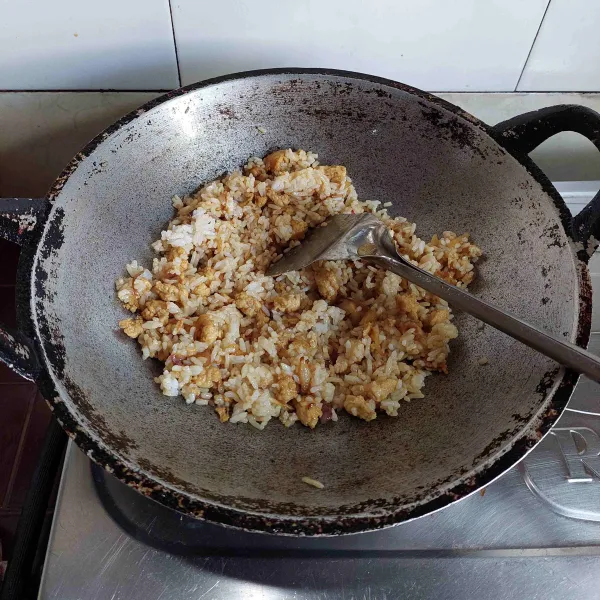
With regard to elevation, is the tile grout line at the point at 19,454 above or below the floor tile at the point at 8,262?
below

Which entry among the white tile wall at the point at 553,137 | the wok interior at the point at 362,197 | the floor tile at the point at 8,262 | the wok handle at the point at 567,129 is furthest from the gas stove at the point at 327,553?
the white tile wall at the point at 553,137

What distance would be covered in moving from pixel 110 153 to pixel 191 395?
389 millimetres

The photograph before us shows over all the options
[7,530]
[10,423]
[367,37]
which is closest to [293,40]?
[367,37]

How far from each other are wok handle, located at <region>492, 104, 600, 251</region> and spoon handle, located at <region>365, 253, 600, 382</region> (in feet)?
0.56

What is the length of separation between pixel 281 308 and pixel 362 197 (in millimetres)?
292

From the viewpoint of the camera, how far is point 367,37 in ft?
3.29

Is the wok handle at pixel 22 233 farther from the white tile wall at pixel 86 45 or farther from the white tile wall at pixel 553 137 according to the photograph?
the white tile wall at pixel 553 137

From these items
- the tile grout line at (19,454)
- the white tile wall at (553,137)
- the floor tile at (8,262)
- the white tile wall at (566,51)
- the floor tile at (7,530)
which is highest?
the white tile wall at (566,51)

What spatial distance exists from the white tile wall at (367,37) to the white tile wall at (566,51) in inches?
1.0

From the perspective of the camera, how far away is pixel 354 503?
662 mm

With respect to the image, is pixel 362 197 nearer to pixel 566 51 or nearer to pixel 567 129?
pixel 567 129

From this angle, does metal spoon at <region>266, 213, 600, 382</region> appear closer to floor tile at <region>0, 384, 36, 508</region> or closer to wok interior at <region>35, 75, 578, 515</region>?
wok interior at <region>35, 75, 578, 515</region>

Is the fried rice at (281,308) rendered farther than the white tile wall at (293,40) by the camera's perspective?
No

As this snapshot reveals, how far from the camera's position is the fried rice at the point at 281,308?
32.4 inches
